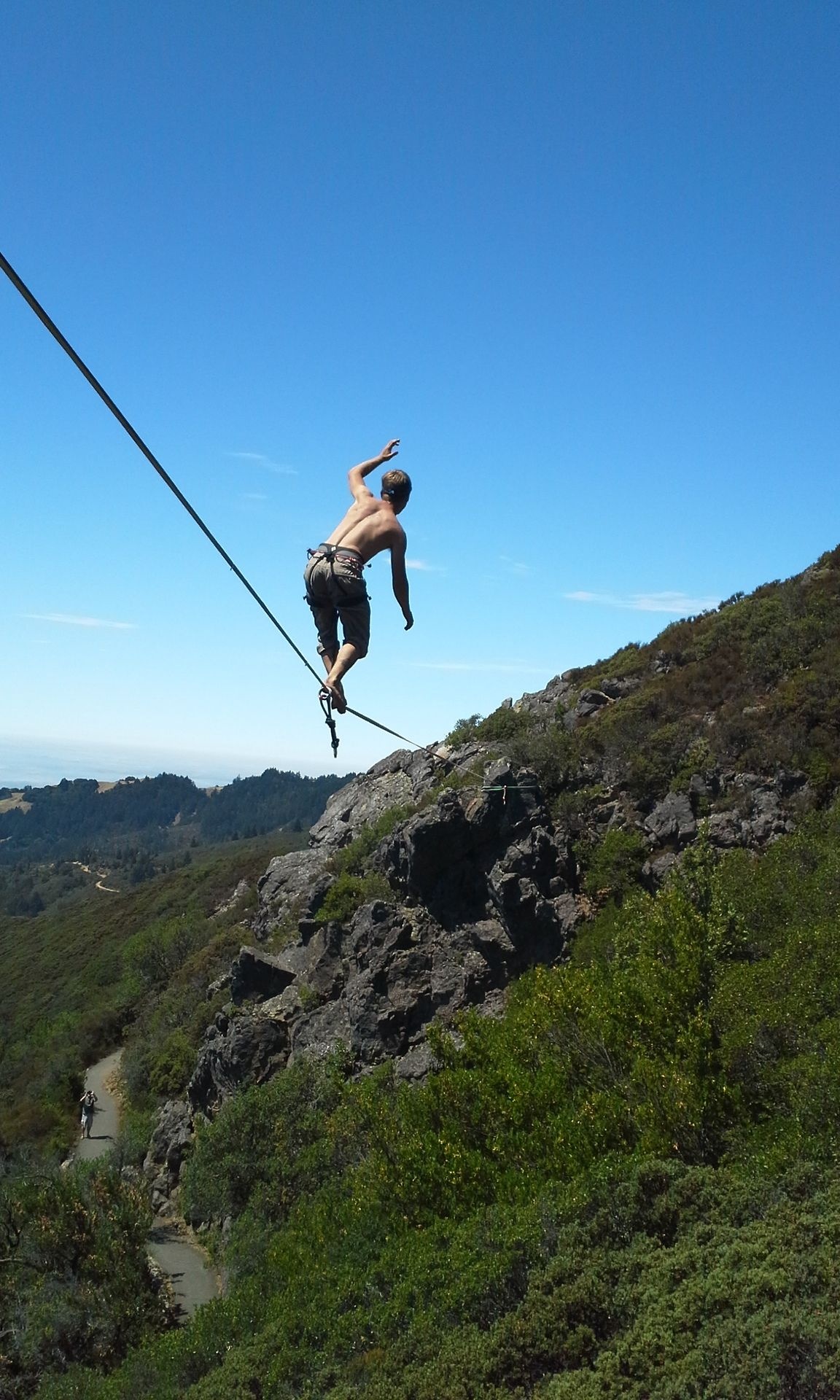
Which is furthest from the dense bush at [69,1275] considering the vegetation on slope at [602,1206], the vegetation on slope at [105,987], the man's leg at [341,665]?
the vegetation on slope at [105,987]

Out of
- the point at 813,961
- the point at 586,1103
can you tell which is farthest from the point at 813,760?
the point at 586,1103

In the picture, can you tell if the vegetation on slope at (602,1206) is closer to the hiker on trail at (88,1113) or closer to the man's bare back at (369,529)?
the man's bare back at (369,529)

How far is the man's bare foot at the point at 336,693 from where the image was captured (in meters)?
6.18

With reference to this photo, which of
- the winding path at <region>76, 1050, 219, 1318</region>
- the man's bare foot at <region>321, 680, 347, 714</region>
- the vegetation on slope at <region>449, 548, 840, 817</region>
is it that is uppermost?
the vegetation on slope at <region>449, 548, 840, 817</region>

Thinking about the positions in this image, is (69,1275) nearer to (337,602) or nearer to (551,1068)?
(551,1068)

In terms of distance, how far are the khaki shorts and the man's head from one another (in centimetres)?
50

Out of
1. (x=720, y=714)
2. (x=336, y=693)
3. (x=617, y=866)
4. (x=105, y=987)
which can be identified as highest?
(x=720, y=714)

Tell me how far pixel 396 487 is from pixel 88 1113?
46.4 metres

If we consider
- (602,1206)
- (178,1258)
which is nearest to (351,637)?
(602,1206)

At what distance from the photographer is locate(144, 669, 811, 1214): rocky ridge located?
28.4 metres

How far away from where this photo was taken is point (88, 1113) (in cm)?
4375

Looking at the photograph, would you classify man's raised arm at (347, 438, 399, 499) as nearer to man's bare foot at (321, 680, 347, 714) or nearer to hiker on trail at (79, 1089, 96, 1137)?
man's bare foot at (321, 680, 347, 714)

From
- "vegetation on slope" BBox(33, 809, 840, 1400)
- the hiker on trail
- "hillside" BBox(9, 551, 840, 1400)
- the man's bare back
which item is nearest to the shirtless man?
the man's bare back

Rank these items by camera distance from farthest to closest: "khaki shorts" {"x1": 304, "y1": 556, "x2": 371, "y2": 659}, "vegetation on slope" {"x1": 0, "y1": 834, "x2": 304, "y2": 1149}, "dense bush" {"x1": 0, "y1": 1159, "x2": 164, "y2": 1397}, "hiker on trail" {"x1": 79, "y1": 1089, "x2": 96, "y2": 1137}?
"vegetation on slope" {"x1": 0, "y1": 834, "x2": 304, "y2": 1149}
"hiker on trail" {"x1": 79, "y1": 1089, "x2": 96, "y2": 1137}
"dense bush" {"x1": 0, "y1": 1159, "x2": 164, "y2": 1397}
"khaki shorts" {"x1": 304, "y1": 556, "x2": 371, "y2": 659}
